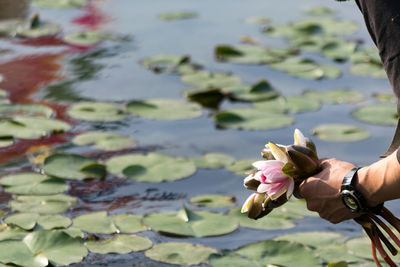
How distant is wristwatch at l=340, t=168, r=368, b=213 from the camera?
6.75ft

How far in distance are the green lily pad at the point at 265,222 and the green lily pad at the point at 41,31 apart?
104 inches

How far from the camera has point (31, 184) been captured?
10.9ft

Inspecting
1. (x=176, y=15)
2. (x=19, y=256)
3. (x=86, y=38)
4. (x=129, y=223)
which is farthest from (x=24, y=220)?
(x=176, y=15)

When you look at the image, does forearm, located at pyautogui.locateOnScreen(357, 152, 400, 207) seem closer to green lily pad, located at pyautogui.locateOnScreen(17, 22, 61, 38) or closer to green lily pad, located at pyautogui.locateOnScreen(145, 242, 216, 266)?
green lily pad, located at pyautogui.locateOnScreen(145, 242, 216, 266)

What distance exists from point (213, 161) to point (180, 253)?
868mm

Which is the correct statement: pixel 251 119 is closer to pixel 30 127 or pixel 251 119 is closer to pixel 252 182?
pixel 30 127

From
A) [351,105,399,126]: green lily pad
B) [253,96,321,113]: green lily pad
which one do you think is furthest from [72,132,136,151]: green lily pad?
[351,105,399,126]: green lily pad

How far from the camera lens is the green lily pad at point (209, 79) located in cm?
454

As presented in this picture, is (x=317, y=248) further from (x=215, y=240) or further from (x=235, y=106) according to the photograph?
(x=235, y=106)

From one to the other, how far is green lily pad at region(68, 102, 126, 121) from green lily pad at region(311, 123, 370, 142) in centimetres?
101

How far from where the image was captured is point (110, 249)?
2.87m

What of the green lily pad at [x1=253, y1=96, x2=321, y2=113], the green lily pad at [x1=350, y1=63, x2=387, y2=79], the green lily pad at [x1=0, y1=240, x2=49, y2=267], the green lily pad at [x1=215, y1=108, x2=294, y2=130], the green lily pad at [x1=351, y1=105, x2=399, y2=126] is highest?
the green lily pad at [x1=0, y1=240, x2=49, y2=267]

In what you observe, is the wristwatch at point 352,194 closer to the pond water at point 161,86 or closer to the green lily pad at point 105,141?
the pond water at point 161,86

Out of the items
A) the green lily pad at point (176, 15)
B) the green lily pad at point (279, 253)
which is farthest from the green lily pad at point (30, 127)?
the green lily pad at point (176, 15)
